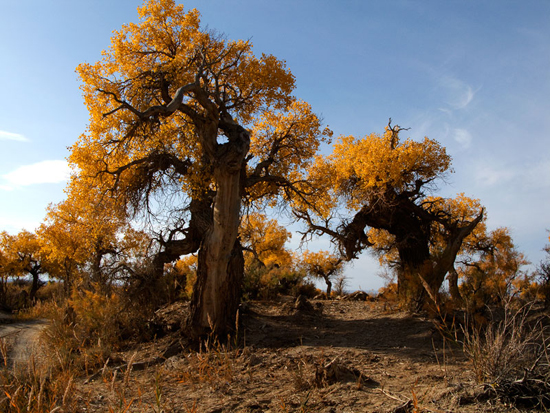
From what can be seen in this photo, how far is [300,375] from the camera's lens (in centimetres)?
447

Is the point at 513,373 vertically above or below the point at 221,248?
below

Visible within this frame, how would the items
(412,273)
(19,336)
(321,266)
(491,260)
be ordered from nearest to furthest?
(19,336), (412,273), (491,260), (321,266)

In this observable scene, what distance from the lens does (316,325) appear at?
9.59 meters

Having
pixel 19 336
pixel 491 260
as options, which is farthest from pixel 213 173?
pixel 491 260

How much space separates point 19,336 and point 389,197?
12805 millimetres

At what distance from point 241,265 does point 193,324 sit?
176cm

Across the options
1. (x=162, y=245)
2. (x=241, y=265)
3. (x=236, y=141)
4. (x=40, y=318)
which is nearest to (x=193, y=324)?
(x=241, y=265)

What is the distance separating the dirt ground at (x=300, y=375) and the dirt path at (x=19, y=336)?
2.15m

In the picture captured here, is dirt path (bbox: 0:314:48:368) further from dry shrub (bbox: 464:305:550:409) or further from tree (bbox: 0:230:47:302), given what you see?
tree (bbox: 0:230:47:302)

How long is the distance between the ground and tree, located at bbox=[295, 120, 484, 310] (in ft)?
12.1

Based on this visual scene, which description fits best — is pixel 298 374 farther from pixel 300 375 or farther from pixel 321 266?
pixel 321 266

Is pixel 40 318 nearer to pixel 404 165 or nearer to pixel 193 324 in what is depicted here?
pixel 193 324

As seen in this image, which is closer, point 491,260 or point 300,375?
point 300,375

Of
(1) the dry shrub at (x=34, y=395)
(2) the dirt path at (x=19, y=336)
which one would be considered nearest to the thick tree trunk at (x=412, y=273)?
(1) the dry shrub at (x=34, y=395)
